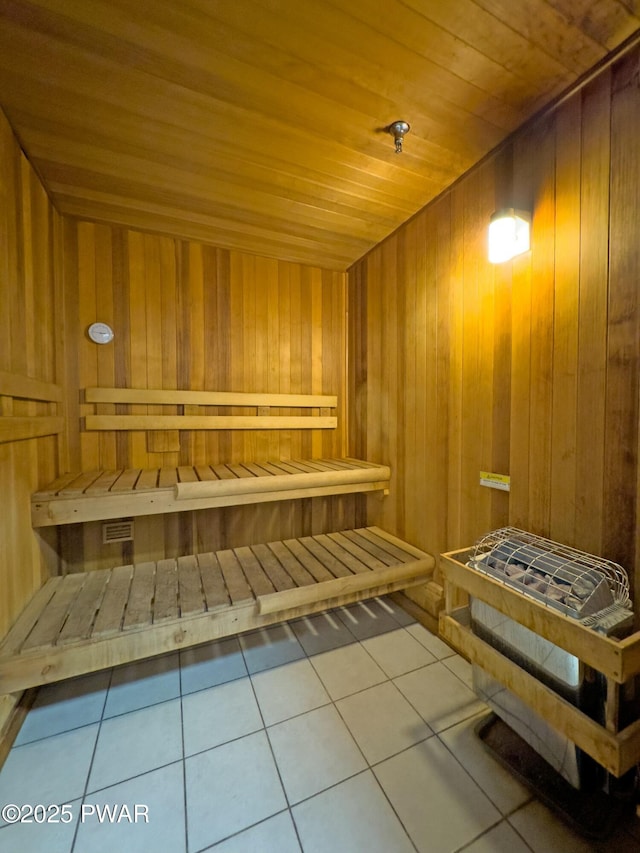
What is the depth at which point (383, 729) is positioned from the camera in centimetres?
131

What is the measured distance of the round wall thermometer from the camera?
6.41ft

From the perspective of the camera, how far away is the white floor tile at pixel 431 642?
5.71 feet

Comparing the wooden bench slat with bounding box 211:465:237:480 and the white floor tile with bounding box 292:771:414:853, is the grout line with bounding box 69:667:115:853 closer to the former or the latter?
the white floor tile with bounding box 292:771:414:853

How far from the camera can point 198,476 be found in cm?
186

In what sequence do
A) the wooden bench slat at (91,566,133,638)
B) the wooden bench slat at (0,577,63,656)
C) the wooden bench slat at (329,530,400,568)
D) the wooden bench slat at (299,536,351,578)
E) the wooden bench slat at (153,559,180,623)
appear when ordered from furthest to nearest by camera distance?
the wooden bench slat at (329,530,400,568), the wooden bench slat at (299,536,351,578), the wooden bench slat at (153,559,180,623), the wooden bench slat at (91,566,133,638), the wooden bench slat at (0,577,63,656)

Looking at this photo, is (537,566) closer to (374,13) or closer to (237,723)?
(237,723)

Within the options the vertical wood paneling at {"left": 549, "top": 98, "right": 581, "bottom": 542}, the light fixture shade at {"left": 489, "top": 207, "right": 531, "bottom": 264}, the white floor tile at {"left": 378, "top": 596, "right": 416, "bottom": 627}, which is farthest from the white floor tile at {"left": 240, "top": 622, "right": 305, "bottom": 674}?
the light fixture shade at {"left": 489, "top": 207, "right": 531, "bottom": 264}

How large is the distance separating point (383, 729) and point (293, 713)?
367 mm

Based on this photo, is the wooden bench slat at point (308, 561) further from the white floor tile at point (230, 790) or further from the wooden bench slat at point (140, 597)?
the wooden bench slat at point (140, 597)

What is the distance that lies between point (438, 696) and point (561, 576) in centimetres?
86

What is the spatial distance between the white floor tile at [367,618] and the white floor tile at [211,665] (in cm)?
64

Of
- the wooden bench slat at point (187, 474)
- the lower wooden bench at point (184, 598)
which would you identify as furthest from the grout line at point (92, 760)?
the wooden bench slat at point (187, 474)

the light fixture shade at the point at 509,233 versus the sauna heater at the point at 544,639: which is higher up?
the light fixture shade at the point at 509,233

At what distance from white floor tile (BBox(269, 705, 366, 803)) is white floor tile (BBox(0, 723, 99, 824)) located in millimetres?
662
